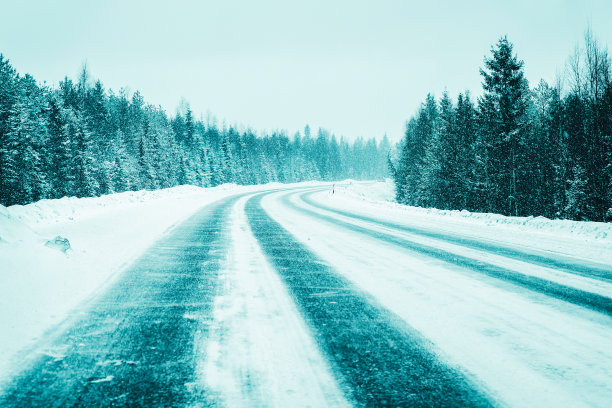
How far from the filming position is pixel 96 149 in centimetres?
5434

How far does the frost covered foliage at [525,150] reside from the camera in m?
21.2

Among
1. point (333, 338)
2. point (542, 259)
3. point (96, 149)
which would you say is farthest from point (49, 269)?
point (96, 149)

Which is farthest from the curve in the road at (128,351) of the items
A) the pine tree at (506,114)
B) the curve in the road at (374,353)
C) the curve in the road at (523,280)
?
the pine tree at (506,114)

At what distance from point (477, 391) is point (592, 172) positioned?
2534 centimetres

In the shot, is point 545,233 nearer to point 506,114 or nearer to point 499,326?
point 499,326

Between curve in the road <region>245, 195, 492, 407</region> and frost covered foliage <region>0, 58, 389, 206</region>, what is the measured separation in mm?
35439

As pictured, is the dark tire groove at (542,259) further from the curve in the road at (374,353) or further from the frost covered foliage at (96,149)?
the frost covered foliage at (96,149)

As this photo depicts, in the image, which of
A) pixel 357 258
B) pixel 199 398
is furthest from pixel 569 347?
pixel 357 258

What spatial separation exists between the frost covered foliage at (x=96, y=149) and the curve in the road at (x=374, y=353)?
116ft

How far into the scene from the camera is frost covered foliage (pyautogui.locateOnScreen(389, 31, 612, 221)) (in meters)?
21.2

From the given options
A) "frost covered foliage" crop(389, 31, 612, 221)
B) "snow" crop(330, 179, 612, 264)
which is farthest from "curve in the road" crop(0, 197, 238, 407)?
"frost covered foliage" crop(389, 31, 612, 221)

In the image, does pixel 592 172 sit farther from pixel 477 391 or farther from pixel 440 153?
pixel 477 391

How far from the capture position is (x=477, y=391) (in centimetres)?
195

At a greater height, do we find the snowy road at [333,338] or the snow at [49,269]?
the snow at [49,269]
